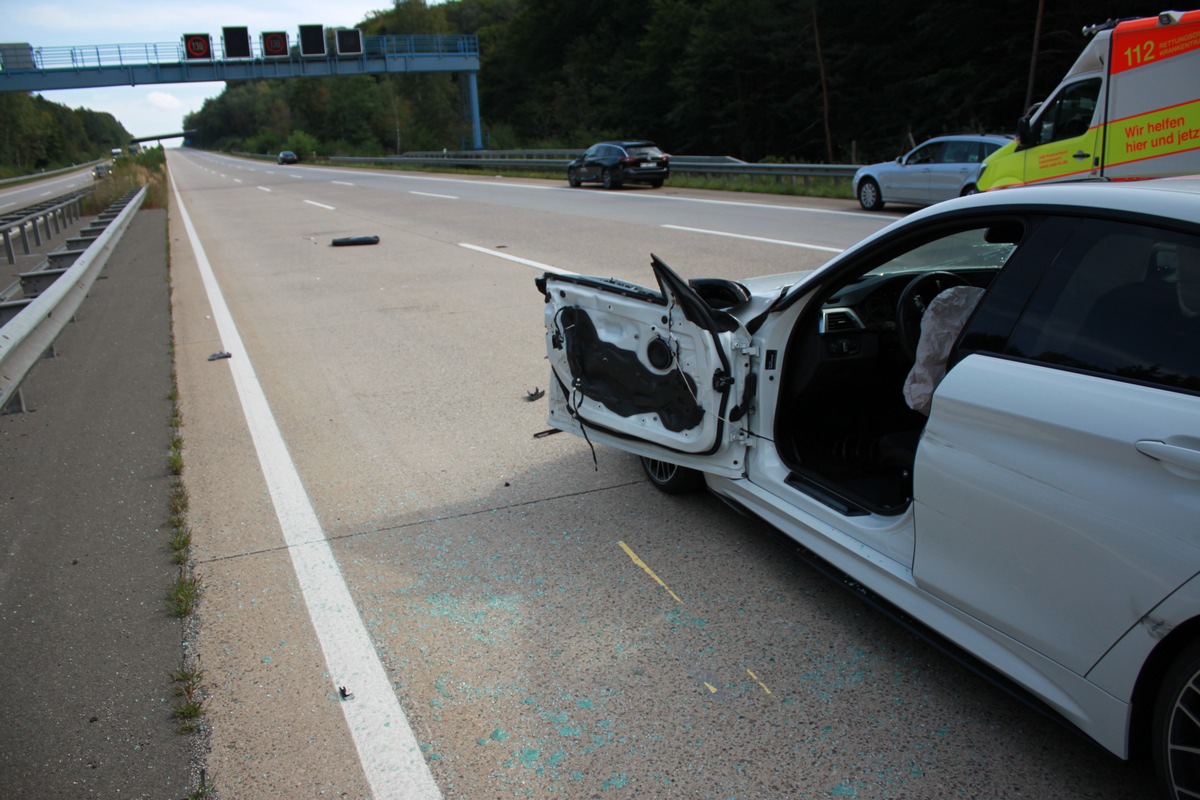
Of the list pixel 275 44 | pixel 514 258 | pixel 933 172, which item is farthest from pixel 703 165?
pixel 275 44

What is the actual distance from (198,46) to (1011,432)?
6165 centimetres

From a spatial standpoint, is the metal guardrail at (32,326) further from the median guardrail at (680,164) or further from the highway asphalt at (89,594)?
the median guardrail at (680,164)

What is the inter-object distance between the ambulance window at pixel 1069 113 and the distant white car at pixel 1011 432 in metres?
8.81

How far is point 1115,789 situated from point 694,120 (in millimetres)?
48482

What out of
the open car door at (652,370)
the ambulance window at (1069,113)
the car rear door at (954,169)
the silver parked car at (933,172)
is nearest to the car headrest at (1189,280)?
the open car door at (652,370)

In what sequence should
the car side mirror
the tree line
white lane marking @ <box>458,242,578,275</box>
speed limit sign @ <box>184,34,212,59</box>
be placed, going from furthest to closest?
the tree line → speed limit sign @ <box>184,34,212,59</box> → white lane marking @ <box>458,242,578,275</box> → the car side mirror

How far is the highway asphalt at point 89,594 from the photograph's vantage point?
2811mm

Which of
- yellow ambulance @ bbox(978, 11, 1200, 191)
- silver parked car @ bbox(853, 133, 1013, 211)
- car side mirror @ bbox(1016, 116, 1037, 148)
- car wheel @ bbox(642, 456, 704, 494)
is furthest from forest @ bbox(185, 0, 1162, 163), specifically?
car wheel @ bbox(642, 456, 704, 494)

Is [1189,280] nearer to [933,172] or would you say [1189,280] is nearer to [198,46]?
[933,172]

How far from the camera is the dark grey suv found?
26.2 m

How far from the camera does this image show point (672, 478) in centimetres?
451

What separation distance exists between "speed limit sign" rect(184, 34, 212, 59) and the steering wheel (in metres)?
60.1

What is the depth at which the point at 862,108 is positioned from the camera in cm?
3875

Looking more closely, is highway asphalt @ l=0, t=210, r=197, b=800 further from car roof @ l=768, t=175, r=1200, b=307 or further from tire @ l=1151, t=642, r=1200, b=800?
car roof @ l=768, t=175, r=1200, b=307
